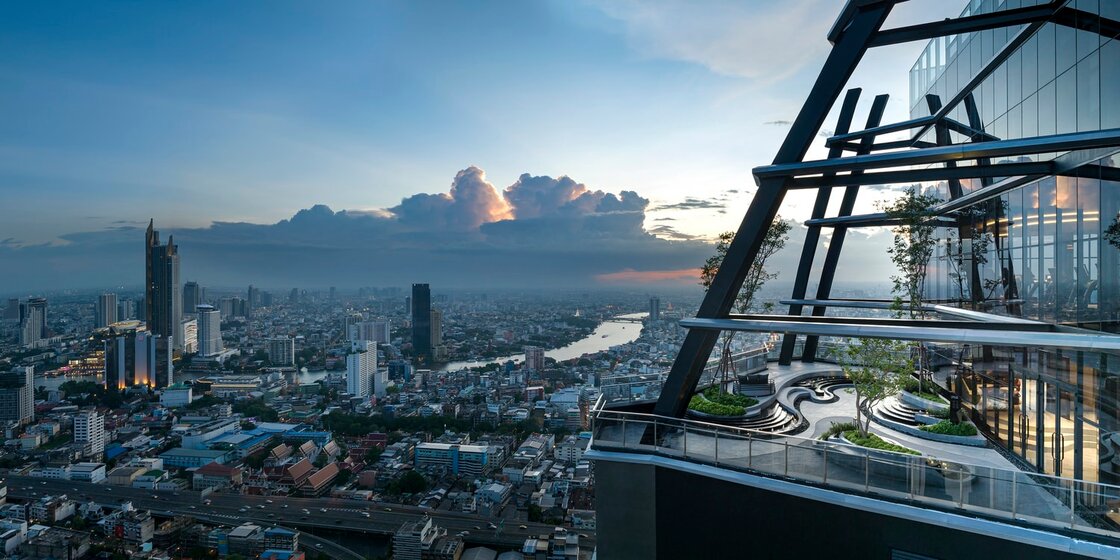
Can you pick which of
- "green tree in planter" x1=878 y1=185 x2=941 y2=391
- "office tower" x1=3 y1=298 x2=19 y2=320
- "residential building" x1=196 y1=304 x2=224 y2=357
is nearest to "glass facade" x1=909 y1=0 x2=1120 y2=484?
"green tree in planter" x1=878 y1=185 x2=941 y2=391

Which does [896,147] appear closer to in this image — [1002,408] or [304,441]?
[1002,408]

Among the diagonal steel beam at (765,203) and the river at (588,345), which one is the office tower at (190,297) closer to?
the river at (588,345)

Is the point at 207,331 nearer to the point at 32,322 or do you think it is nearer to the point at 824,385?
the point at 32,322

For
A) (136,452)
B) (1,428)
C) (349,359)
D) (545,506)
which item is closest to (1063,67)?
(545,506)

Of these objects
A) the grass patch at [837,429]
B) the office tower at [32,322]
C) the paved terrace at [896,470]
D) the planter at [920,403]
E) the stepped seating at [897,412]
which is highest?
the paved terrace at [896,470]

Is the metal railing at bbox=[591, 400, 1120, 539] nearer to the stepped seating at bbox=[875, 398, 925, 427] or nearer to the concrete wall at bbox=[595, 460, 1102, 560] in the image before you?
the concrete wall at bbox=[595, 460, 1102, 560]

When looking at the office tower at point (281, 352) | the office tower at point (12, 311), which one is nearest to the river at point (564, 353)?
the office tower at point (281, 352)

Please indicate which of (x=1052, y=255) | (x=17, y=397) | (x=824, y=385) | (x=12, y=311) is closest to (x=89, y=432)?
(x=17, y=397)

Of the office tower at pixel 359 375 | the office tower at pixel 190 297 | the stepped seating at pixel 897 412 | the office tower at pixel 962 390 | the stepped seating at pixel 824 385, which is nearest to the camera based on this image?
the office tower at pixel 962 390
